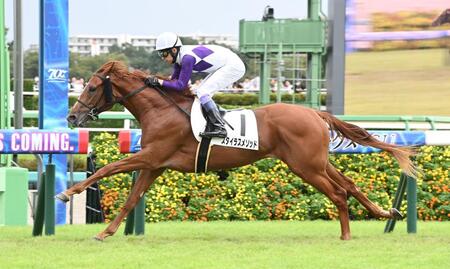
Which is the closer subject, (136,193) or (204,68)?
(136,193)

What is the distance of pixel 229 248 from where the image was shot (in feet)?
26.2

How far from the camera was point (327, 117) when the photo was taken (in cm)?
928

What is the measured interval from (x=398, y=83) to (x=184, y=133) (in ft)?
38.9

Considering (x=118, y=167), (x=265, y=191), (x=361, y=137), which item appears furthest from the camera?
(x=265, y=191)

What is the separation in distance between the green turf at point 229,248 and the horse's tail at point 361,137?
0.73 meters

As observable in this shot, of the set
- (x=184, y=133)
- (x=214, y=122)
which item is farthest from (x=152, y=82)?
(x=214, y=122)

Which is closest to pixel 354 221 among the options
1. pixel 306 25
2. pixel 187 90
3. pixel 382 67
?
pixel 187 90

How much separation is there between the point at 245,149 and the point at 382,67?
11.6 metres

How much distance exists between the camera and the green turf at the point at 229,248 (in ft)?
23.0

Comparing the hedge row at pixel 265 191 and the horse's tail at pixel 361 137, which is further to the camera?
the hedge row at pixel 265 191

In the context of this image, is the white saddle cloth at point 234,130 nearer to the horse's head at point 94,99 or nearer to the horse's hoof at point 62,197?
the horse's head at point 94,99

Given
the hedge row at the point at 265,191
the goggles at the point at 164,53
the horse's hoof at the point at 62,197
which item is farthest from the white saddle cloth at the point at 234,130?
the hedge row at the point at 265,191

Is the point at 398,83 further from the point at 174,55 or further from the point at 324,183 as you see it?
the point at 174,55

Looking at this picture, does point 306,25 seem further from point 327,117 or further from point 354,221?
point 327,117
